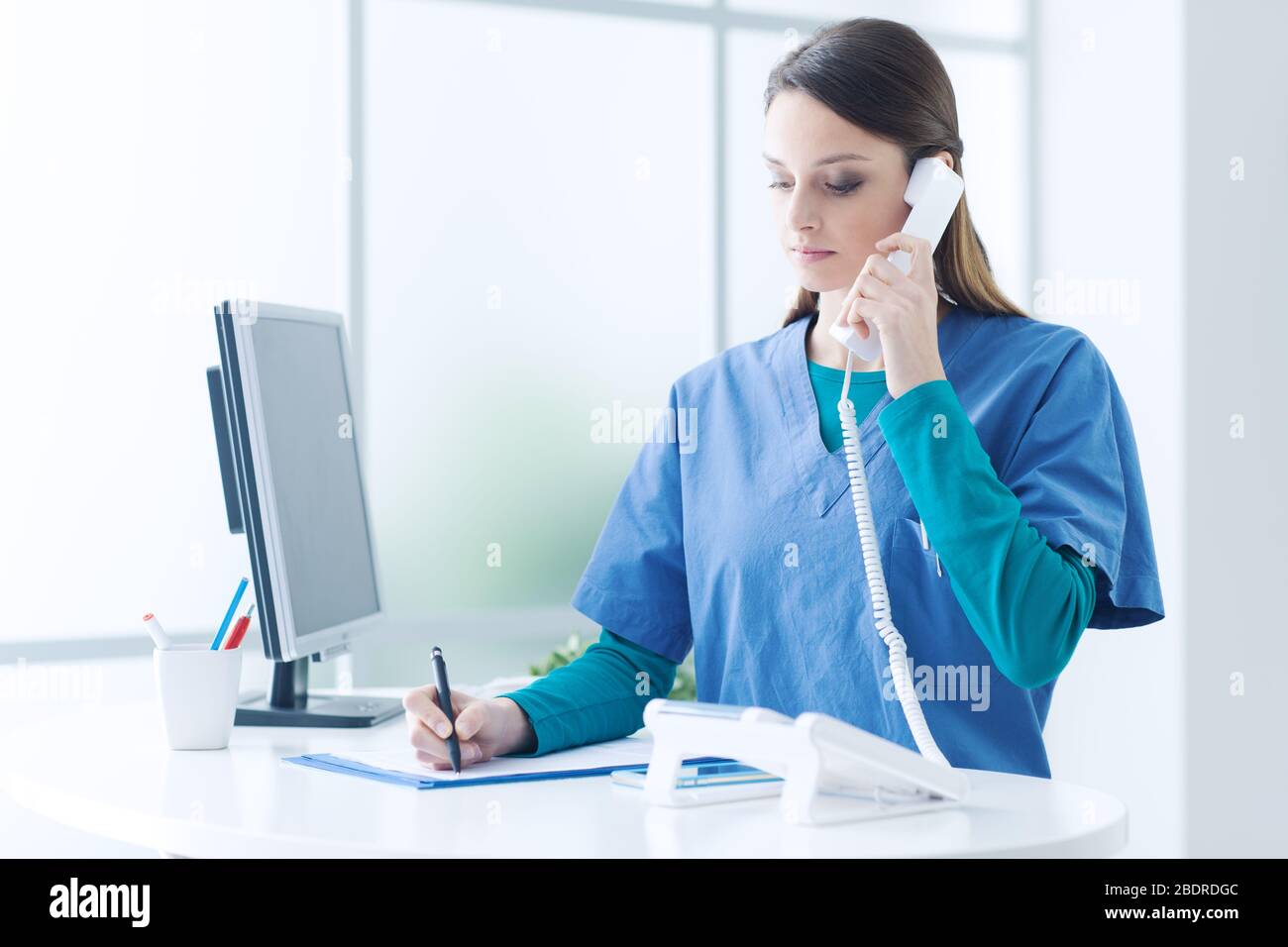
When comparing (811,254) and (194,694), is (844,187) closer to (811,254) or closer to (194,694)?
(811,254)

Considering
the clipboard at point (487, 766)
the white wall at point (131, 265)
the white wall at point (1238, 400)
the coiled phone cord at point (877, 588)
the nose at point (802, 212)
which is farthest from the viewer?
the white wall at point (1238, 400)

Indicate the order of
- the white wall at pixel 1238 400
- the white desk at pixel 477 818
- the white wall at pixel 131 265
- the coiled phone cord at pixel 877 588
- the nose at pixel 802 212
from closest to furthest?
the white desk at pixel 477 818
the coiled phone cord at pixel 877 588
the nose at pixel 802 212
the white wall at pixel 131 265
the white wall at pixel 1238 400

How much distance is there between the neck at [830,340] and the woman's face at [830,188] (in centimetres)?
8

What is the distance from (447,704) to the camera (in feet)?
3.87

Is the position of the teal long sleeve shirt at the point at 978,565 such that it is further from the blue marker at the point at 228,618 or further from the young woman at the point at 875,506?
the blue marker at the point at 228,618

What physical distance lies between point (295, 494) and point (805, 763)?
807 mm

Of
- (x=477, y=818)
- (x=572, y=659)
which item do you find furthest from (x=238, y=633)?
(x=572, y=659)

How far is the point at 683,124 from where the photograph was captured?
332 centimetres

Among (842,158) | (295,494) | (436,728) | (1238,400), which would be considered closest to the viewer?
(436,728)

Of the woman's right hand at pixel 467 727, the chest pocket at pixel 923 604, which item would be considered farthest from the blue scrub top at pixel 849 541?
the woman's right hand at pixel 467 727

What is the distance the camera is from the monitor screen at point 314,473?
1471 millimetres

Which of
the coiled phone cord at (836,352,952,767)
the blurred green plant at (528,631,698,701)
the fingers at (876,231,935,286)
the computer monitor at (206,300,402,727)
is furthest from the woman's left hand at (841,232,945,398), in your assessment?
the blurred green plant at (528,631,698,701)

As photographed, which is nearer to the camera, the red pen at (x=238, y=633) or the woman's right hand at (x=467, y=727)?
the woman's right hand at (x=467, y=727)

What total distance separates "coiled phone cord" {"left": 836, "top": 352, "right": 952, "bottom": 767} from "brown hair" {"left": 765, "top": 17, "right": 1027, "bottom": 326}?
0.19 metres
